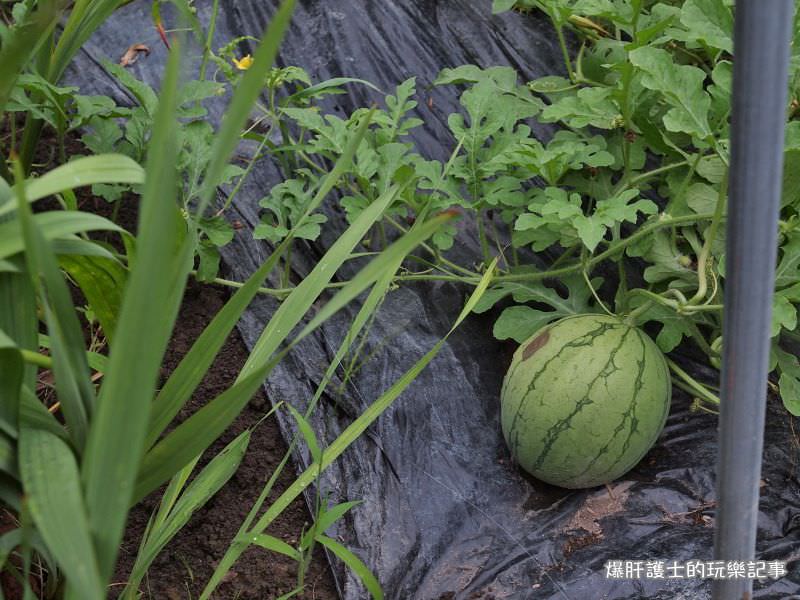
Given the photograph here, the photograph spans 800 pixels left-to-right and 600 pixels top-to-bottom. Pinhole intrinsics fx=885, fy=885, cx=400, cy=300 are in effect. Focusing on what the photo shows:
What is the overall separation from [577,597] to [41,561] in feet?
3.41

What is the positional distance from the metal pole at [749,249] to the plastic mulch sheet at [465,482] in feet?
2.36

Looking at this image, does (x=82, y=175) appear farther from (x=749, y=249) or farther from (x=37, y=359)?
(x=749, y=249)

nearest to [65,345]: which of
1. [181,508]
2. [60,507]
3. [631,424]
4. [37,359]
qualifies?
[37,359]

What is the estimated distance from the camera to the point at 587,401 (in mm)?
1906

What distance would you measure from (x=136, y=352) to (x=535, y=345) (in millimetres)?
1269

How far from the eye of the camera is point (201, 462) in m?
2.03

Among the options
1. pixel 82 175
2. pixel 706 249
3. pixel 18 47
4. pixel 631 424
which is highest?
pixel 18 47

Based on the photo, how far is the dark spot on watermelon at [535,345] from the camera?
6.55ft

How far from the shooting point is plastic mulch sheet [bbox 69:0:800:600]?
187cm

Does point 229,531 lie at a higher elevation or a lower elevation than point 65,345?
lower

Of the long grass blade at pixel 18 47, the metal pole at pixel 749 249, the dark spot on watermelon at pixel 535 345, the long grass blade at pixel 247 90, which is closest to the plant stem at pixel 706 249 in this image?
the dark spot on watermelon at pixel 535 345

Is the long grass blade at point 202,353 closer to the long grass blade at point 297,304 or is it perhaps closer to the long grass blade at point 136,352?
the long grass blade at point 297,304

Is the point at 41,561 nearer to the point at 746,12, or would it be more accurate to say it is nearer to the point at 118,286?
the point at 118,286

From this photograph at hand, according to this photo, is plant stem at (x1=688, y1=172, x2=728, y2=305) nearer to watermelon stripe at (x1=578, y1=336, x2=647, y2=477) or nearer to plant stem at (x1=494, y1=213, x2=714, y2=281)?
plant stem at (x1=494, y1=213, x2=714, y2=281)
